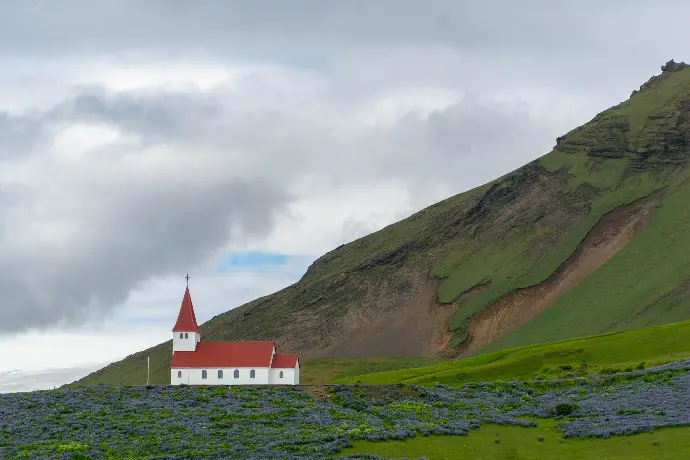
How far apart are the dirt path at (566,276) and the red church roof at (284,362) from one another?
73220 millimetres

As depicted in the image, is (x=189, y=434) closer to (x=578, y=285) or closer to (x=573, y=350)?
(x=573, y=350)

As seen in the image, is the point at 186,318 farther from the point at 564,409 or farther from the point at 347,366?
the point at 347,366

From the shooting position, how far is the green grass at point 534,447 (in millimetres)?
47812

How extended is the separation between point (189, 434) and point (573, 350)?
193ft

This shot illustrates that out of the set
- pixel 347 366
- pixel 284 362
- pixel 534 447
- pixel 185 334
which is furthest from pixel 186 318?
pixel 347 366

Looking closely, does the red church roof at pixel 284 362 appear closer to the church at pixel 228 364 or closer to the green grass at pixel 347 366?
the church at pixel 228 364

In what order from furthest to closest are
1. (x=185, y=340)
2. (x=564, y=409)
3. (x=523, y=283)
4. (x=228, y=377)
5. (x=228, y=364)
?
(x=523, y=283), (x=185, y=340), (x=228, y=364), (x=228, y=377), (x=564, y=409)

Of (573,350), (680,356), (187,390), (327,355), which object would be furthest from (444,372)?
(327,355)

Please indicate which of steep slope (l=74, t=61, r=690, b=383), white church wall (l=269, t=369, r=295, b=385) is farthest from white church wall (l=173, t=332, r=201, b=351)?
steep slope (l=74, t=61, r=690, b=383)

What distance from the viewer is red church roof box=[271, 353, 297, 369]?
96.8 metres

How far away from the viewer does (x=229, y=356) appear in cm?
9600

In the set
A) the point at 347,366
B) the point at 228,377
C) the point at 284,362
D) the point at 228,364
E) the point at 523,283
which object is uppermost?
the point at 523,283

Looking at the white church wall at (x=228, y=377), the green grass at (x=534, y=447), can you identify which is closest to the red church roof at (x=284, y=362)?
the white church wall at (x=228, y=377)

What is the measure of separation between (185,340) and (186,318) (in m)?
2.37
